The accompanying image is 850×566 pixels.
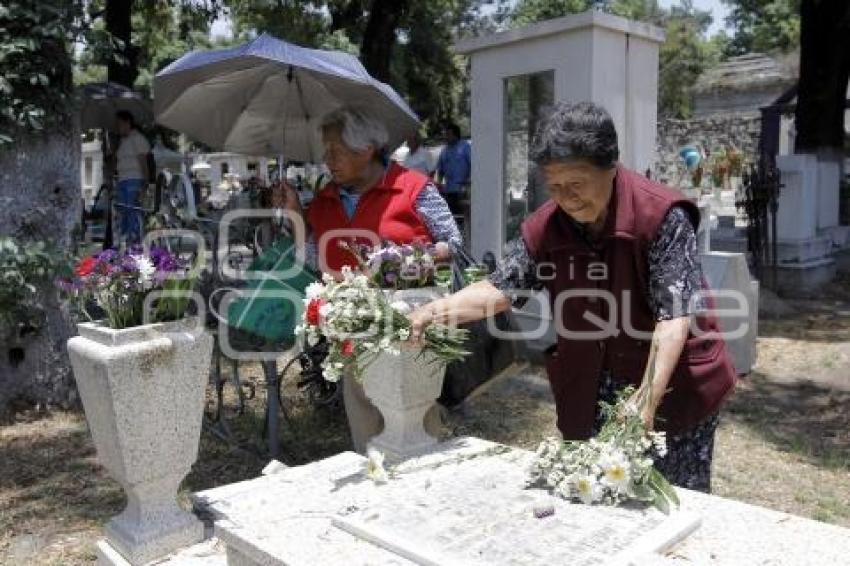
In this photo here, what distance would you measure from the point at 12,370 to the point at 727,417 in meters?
4.35

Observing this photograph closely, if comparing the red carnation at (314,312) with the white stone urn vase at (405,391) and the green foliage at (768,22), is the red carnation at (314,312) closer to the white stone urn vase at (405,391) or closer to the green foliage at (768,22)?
the white stone urn vase at (405,391)

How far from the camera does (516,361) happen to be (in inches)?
129

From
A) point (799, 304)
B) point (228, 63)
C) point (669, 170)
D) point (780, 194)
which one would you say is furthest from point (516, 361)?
point (669, 170)

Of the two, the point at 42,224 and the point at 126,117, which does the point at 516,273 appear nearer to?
the point at 42,224

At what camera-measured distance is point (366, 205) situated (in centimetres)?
326

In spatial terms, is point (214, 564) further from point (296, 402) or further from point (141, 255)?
point (296, 402)

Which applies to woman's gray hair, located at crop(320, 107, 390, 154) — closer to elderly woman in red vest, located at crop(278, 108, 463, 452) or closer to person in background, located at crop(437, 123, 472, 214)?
elderly woman in red vest, located at crop(278, 108, 463, 452)

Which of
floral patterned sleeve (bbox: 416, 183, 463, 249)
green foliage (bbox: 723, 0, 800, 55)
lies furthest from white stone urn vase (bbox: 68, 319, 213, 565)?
green foliage (bbox: 723, 0, 800, 55)

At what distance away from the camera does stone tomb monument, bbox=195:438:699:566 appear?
1804 millimetres

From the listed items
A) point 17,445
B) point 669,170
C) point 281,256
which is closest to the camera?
point 281,256

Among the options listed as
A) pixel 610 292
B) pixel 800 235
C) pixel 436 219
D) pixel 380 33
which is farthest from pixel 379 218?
pixel 380 33

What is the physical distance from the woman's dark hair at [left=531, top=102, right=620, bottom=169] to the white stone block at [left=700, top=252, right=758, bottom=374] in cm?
365

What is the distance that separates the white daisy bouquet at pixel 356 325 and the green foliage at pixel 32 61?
287 cm

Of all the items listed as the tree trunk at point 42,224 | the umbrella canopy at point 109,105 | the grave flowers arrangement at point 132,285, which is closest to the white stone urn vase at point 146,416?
the grave flowers arrangement at point 132,285
